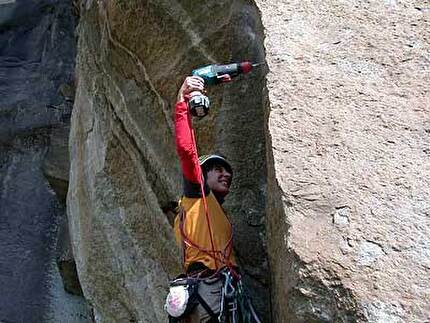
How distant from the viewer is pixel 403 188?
3.65 meters

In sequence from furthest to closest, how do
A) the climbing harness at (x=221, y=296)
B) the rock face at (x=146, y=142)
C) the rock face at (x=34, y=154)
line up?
the rock face at (x=34, y=154), the rock face at (x=146, y=142), the climbing harness at (x=221, y=296)

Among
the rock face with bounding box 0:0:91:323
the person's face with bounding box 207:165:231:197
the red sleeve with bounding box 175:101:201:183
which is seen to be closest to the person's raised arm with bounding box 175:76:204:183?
the red sleeve with bounding box 175:101:201:183

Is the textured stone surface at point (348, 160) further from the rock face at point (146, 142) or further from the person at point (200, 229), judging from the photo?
the rock face at point (146, 142)

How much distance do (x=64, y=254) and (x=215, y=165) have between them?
4.93 meters

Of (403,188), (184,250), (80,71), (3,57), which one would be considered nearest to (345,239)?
(403,188)

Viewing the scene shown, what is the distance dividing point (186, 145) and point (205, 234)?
0.49 m

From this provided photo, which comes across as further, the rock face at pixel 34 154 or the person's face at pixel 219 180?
the rock face at pixel 34 154

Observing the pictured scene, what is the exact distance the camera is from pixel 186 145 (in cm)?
422

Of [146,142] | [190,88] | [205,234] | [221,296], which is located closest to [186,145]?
[190,88]

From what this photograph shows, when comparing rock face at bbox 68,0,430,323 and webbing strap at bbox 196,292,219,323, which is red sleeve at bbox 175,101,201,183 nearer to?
rock face at bbox 68,0,430,323

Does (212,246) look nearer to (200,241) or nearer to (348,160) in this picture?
(200,241)

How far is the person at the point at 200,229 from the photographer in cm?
414

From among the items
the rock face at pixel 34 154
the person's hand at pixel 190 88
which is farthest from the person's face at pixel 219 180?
the rock face at pixel 34 154

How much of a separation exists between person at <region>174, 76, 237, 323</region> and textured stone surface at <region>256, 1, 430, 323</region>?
287mm
